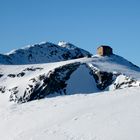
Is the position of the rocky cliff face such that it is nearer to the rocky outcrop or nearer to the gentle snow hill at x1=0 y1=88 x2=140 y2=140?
the rocky outcrop

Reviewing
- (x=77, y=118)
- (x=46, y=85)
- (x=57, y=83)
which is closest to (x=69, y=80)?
(x=57, y=83)

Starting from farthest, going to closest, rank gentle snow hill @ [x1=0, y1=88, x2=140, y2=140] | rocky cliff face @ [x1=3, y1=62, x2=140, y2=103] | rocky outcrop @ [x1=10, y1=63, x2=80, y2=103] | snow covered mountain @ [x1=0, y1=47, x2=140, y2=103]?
rocky outcrop @ [x1=10, y1=63, x2=80, y2=103] → rocky cliff face @ [x1=3, y1=62, x2=140, y2=103] → snow covered mountain @ [x1=0, y1=47, x2=140, y2=103] → gentle snow hill @ [x1=0, y1=88, x2=140, y2=140]

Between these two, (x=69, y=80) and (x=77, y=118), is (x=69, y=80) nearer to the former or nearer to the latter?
(x=69, y=80)

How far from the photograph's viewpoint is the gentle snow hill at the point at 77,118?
25.7 m

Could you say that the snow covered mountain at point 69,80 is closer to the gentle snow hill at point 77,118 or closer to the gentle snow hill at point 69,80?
the gentle snow hill at point 69,80

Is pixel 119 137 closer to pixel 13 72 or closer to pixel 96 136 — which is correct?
pixel 96 136

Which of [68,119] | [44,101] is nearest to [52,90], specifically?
[44,101]

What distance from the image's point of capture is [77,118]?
29.3m

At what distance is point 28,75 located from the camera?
143375 millimetres

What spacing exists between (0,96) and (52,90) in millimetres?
13787

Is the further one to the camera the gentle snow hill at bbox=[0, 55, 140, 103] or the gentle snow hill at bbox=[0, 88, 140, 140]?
the gentle snow hill at bbox=[0, 55, 140, 103]

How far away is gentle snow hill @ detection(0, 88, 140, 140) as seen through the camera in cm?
2573

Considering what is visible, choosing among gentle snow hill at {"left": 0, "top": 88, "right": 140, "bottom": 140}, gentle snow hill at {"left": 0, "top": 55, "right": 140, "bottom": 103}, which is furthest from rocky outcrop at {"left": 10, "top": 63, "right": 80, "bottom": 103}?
gentle snow hill at {"left": 0, "top": 88, "right": 140, "bottom": 140}

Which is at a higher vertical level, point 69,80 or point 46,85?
point 69,80
